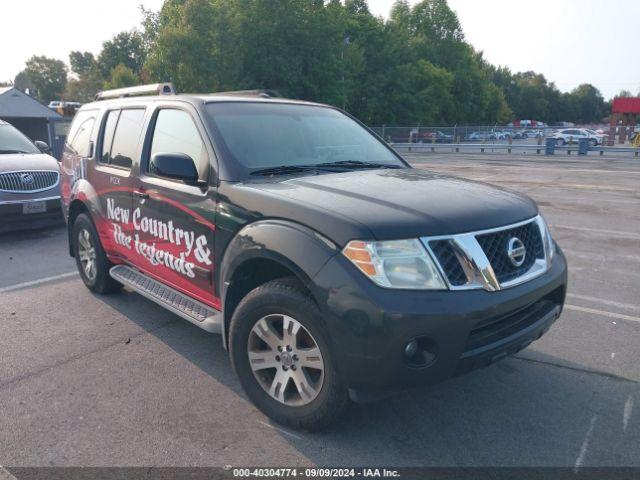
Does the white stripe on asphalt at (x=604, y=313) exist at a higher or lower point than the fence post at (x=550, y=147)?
lower

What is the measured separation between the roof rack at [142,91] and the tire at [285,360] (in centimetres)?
257

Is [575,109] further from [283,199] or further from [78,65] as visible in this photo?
[283,199]

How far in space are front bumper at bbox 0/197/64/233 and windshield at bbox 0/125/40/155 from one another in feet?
4.55

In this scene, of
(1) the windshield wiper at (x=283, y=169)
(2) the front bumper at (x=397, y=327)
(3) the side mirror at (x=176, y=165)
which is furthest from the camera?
(1) the windshield wiper at (x=283, y=169)

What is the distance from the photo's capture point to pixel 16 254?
24.5 ft

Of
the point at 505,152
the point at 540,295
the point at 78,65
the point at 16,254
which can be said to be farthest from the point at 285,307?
the point at 78,65

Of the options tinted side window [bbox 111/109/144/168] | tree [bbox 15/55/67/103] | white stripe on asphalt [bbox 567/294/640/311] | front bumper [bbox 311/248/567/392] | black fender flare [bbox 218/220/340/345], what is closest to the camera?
front bumper [bbox 311/248/567/392]

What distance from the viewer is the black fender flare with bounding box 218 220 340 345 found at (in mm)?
2830

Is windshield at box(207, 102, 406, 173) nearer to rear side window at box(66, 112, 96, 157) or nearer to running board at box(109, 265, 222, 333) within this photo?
running board at box(109, 265, 222, 333)

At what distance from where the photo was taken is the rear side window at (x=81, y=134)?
5.52 m

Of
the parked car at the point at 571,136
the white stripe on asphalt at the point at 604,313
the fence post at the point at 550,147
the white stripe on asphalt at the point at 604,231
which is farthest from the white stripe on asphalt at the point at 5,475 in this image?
the parked car at the point at 571,136

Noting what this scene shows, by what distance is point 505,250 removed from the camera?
9.89 ft

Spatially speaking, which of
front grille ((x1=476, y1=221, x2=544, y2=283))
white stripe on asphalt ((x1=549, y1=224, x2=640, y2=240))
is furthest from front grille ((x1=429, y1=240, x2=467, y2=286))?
white stripe on asphalt ((x1=549, y1=224, x2=640, y2=240))

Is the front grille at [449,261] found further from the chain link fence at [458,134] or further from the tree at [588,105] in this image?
the tree at [588,105]
